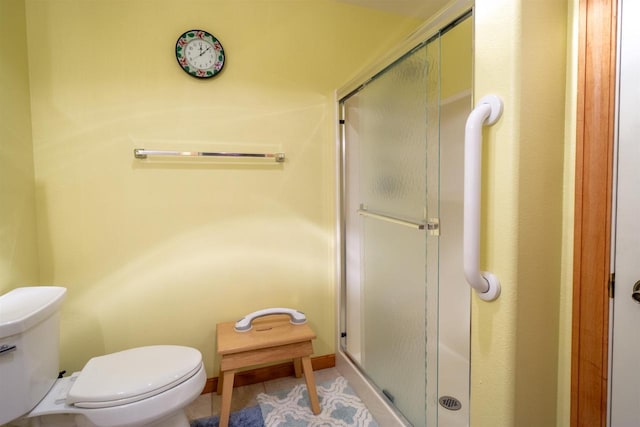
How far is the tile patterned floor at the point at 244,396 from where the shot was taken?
1.72 meters

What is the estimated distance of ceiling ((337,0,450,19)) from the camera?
2.03 metres

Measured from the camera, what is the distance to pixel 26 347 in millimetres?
1176

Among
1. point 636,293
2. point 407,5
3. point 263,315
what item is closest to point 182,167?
point 263,315

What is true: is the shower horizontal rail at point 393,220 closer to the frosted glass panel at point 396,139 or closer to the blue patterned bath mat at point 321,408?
the frosted glass panel at point 396,139

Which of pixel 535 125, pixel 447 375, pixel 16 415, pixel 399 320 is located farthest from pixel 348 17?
pixel 16 415

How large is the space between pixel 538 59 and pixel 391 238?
93 centimetres

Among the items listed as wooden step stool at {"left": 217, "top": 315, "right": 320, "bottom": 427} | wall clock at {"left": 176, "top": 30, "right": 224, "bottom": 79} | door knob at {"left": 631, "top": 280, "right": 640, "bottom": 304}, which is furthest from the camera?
wall clock at {"left": 176, "top": 30, "right": 224, "bottom": 79}

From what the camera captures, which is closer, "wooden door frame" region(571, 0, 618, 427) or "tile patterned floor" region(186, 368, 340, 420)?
"wooden door frame" region(571, 0, 618, 427)

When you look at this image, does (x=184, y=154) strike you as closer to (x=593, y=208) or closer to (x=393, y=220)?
(x=393, y=220)

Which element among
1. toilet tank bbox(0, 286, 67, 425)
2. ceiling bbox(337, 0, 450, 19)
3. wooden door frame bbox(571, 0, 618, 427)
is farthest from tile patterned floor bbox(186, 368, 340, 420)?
ceiling bbox(337, 0, 450, 19)

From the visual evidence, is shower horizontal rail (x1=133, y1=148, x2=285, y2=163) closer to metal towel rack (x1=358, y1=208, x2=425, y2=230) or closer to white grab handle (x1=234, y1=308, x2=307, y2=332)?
metal towel rack (x1=358, y1=208, x2=425, y2=230)

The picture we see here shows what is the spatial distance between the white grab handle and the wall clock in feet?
4.30

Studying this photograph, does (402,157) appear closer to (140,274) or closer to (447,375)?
(447,375)

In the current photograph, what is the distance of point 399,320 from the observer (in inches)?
60.3
